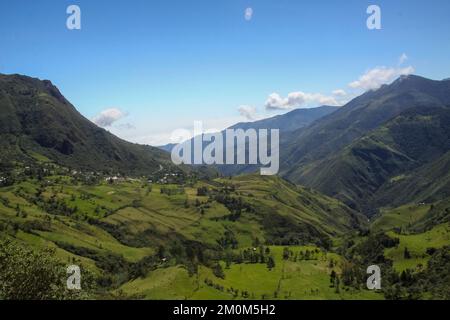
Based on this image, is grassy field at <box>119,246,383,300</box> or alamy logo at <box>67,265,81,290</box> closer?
alamy logo at <box>67,265,81,290</box>

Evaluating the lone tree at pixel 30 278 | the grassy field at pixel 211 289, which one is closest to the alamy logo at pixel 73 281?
the lone tree at pixel 30 278

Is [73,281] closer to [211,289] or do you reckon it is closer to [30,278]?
[30,278]

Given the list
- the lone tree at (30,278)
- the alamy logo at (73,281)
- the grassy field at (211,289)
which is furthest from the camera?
the grassy field at (211,289)

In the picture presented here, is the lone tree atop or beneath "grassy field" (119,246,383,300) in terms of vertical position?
atop

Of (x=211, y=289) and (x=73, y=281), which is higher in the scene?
(x=73, y=281)

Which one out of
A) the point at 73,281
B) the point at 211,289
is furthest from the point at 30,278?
the point at 211,289

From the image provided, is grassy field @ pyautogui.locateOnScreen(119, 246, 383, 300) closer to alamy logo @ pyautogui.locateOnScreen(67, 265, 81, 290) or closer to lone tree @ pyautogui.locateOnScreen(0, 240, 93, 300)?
alamy logo @ pyautogui.locateOnScreen(67, 265, 81, 290)

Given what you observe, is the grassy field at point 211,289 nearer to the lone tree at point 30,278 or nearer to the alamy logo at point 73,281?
the alamy logo at point 73,281

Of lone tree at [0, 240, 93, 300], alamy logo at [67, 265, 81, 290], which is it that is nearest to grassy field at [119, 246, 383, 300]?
alamy logo at [67, 265, 81, 290]

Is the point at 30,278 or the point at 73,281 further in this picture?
the point at 73,281
